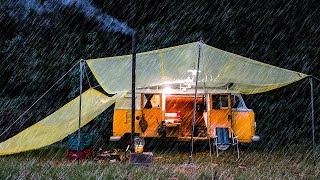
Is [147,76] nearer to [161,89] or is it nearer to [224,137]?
[161,89]

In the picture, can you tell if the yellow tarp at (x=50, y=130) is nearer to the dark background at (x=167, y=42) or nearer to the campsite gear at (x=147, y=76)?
the campsite gear at (x=147, y=76)

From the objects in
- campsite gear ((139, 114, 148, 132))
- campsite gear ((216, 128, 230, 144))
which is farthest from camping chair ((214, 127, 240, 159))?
campsite gear ((139, 114, 148, 132))

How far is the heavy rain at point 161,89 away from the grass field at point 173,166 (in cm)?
2

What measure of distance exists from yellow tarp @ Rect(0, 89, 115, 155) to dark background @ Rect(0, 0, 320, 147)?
11.3 feet

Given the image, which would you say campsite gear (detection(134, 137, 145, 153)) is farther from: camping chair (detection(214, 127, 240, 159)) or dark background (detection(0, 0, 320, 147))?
dark background (detection(0, 0, 320, 147))

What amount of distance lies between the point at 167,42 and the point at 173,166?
577 cm

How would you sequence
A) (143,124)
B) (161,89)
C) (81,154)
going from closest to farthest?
(81,154) → (143,124) → (161,89)

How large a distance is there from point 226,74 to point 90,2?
22.0 ft

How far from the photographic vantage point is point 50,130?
6.80 meters

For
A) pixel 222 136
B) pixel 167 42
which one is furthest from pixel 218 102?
pixel 167 42

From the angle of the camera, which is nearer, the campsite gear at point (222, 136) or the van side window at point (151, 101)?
the campsite gear at point (222, 136)

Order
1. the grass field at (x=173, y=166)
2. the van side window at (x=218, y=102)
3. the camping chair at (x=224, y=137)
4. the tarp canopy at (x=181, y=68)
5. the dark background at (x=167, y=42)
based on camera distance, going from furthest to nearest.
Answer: the dark background at (x=167, y=42) < the van side window at (x=218, y=102) < the camping chair at (x=224, y=137) < the tarp canopy at (x=181, y=68) < the grass field at (x=173, y=166)

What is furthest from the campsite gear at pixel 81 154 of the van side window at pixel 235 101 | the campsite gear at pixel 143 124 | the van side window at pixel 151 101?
the van side window at pixel 235 101

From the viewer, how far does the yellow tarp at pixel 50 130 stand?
6684mm
